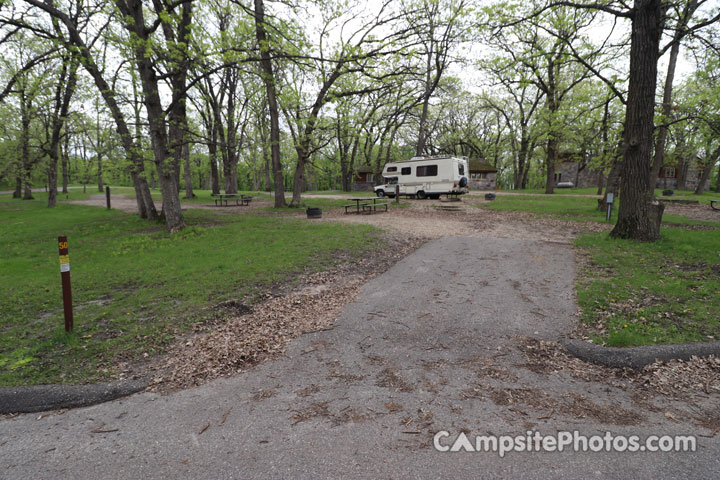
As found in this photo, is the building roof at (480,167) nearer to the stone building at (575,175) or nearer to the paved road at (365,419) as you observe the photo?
the stone building at (575,175)

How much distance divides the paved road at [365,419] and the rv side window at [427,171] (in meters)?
19.6

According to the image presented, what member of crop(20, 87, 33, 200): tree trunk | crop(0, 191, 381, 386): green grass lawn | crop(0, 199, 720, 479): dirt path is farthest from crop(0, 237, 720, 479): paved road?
crop(20, 87, 33, 200): tree trunk

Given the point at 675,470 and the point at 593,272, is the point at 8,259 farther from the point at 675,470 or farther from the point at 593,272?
the point at 593,272

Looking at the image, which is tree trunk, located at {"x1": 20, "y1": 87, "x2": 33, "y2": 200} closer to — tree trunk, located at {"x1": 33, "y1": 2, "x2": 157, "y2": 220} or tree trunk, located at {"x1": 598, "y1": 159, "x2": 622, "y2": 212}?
tree trunk, located at {"x1": 33, "y1": 2, "x2": 157, "y2": 220}

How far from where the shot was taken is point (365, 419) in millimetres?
2625

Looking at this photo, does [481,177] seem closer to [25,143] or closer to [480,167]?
[480,167]

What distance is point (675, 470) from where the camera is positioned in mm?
2057

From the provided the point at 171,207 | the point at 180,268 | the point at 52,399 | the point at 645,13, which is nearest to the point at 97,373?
the point at 52,399

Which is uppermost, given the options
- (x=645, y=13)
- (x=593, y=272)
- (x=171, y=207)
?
(x=645, y=13)

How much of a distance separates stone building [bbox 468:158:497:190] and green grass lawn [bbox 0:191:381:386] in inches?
1297

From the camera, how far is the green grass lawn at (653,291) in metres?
3.95

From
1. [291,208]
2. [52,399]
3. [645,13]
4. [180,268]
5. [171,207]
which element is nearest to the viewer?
[52,399]

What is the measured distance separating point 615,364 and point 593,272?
142 inches

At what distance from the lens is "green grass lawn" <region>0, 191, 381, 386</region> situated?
3865 millimetres
